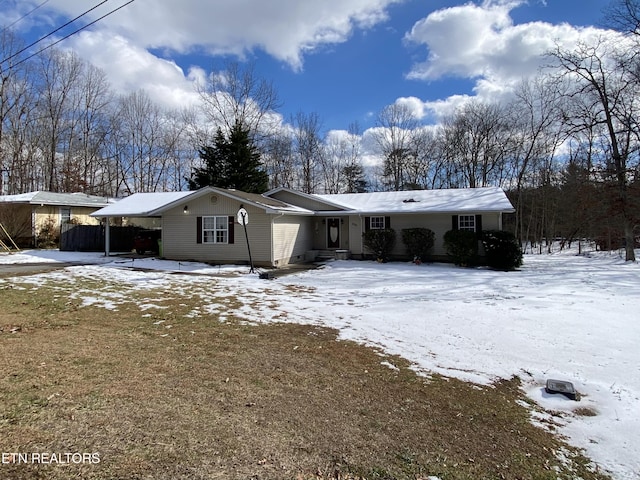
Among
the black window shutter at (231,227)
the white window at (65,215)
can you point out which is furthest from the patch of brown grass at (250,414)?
the white window at (65,215)

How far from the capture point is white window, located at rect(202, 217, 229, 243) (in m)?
16.0

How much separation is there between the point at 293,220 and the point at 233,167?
13369mm

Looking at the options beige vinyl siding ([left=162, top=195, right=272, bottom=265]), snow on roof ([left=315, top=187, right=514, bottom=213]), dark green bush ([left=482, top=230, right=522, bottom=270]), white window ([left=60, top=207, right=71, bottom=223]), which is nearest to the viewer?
dark green bush ([left=482, top=230, right=522, bottom=270])

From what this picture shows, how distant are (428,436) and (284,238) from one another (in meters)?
13.6

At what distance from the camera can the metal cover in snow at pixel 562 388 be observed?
4023mm

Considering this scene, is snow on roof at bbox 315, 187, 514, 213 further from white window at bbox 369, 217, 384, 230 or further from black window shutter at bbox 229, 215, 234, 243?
black window shutter at bbox 229, 215, 234, 243

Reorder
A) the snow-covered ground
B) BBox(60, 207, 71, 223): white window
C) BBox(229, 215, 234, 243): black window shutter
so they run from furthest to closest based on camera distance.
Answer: BBox(60, 207, 71, 223): white window < BBox(229, 215, 234, 243): black window shutter < the snow-covered ground

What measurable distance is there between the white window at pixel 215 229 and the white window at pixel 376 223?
7.12m

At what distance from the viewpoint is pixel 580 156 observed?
26500 mm

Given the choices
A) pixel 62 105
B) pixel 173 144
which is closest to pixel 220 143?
pixel 173 144

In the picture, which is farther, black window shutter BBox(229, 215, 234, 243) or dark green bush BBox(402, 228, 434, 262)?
dark green bush BBox(402, 228, 434, 262)

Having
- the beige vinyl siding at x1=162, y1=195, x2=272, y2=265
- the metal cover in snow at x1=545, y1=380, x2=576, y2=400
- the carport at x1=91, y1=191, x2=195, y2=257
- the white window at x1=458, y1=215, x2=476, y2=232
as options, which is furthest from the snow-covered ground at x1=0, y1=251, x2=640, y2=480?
the carport at x1=91, y1=191, x2=195, y2=257

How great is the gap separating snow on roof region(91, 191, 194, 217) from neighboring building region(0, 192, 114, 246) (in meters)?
4.33

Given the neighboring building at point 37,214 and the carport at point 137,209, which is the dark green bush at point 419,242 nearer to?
the carport at point 137,209
